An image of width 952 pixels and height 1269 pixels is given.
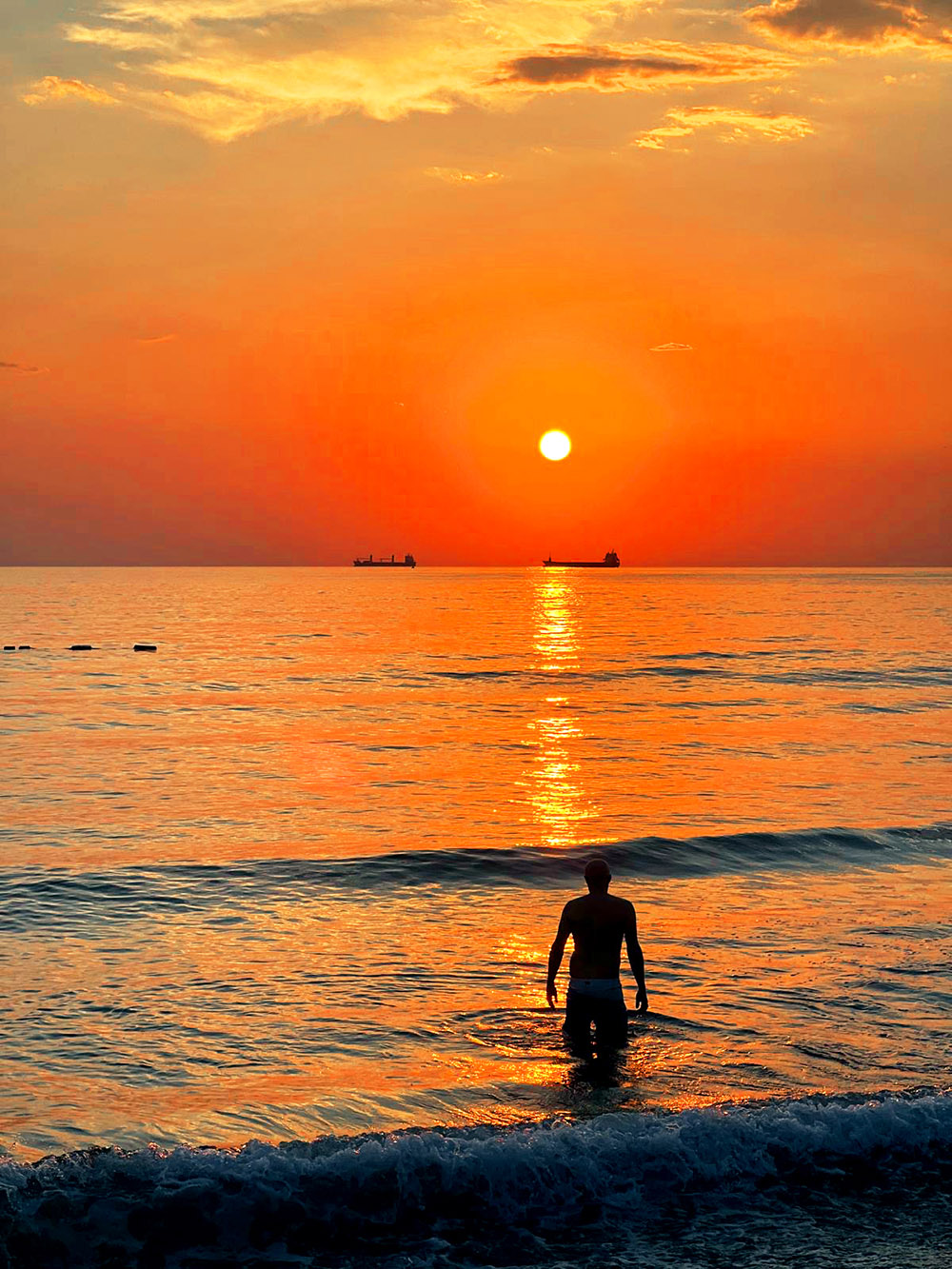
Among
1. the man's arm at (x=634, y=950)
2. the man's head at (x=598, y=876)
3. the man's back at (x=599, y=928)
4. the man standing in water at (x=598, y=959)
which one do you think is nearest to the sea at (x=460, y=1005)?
the man standing in water at (x=598, y=959)

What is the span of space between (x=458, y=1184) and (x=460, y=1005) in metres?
5.10

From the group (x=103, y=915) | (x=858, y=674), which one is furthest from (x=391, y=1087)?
(x=858, y=674)

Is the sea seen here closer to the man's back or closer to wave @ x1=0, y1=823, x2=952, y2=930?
wave @ x1=0, y1=823, x2=952, y2=930

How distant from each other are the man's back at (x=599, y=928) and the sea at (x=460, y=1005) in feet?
4.00

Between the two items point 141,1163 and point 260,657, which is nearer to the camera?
point 141,1163

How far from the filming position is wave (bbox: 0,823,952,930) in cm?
2159

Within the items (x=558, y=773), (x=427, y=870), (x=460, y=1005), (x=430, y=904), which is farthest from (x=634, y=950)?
(x=558, y=773)

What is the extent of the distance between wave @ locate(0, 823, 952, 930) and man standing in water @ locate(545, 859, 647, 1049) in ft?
30.9

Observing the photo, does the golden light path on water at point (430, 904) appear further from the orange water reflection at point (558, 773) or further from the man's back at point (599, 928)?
the man's back at point (599, 928)

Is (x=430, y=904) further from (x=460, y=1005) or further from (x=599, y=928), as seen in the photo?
(x=599, y=928)

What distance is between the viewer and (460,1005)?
16.1 meters

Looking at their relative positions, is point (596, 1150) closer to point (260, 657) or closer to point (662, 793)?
point (662, 793)

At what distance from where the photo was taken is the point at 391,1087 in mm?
13367

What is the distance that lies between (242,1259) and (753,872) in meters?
16.6
